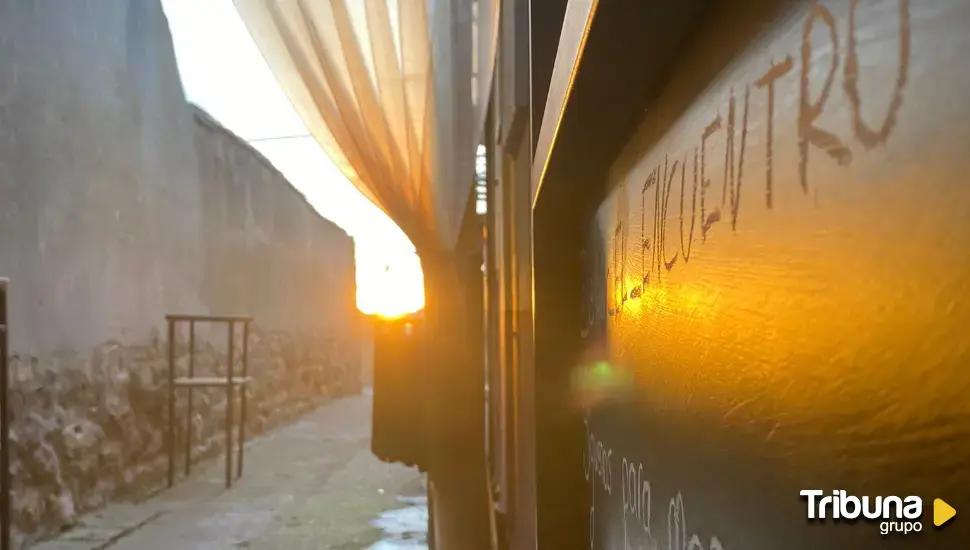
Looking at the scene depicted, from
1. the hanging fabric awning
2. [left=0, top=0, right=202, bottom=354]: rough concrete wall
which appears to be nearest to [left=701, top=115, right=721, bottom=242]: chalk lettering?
the hanging fabric awning

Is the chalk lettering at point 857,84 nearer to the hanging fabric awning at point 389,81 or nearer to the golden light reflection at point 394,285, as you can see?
the hanging fabric awning at point 389,81

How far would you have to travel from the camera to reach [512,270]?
3.29ft

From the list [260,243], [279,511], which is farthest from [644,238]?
[260,243]

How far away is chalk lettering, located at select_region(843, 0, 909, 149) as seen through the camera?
0.13 metres

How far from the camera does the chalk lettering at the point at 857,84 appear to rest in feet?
0.44

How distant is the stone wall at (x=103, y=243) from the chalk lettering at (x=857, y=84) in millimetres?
2327

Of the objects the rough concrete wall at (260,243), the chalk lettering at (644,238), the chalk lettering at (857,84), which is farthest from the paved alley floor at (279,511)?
the chalk lettering at (857,84)

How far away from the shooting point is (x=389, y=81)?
5.95ft

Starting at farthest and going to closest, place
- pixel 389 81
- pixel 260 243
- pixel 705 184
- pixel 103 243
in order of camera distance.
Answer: pixel 260 243, pixel 103 243, pixel 389 81, pixel 705 184

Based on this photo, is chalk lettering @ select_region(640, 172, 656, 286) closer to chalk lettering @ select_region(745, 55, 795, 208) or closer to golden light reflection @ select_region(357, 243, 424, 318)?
chalk lettering @ select_region(745, 55, 795, 208)

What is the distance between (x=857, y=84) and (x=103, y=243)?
2742mm

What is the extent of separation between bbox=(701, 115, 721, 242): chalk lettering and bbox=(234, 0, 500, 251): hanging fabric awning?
4.19 ft

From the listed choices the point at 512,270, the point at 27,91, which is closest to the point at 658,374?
the point at 512,270

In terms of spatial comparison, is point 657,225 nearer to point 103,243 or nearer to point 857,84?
point 857,84
